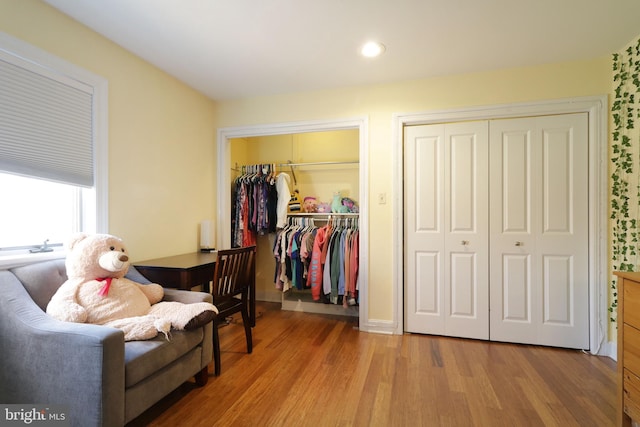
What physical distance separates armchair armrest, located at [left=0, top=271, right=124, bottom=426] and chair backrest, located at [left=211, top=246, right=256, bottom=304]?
0.80 m

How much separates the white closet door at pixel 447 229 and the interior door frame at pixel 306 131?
38 centimetres

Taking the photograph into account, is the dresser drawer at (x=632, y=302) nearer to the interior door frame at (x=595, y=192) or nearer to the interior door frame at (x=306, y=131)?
the interior door frame at (x=595, y=192)

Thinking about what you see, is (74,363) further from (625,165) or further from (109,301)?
A: (625,165)

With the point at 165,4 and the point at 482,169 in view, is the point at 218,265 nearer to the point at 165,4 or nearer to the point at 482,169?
the point at 165,4

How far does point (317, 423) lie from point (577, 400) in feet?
5.08

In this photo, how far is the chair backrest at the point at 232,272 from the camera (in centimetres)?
207

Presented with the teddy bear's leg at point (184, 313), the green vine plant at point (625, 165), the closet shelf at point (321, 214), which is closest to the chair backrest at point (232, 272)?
the teddy bear's leg at point (184, 313)

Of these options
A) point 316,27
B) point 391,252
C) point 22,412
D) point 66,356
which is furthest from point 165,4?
point 391,252

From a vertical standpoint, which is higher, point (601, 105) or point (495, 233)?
point (601, 105)

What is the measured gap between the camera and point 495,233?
254 centimetres

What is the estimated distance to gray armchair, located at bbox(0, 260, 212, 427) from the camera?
1225mm

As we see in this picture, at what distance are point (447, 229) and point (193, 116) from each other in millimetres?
2702

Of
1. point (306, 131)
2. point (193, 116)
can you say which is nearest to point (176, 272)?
point (193, 116)

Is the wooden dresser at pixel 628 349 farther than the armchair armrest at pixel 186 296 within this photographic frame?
No
